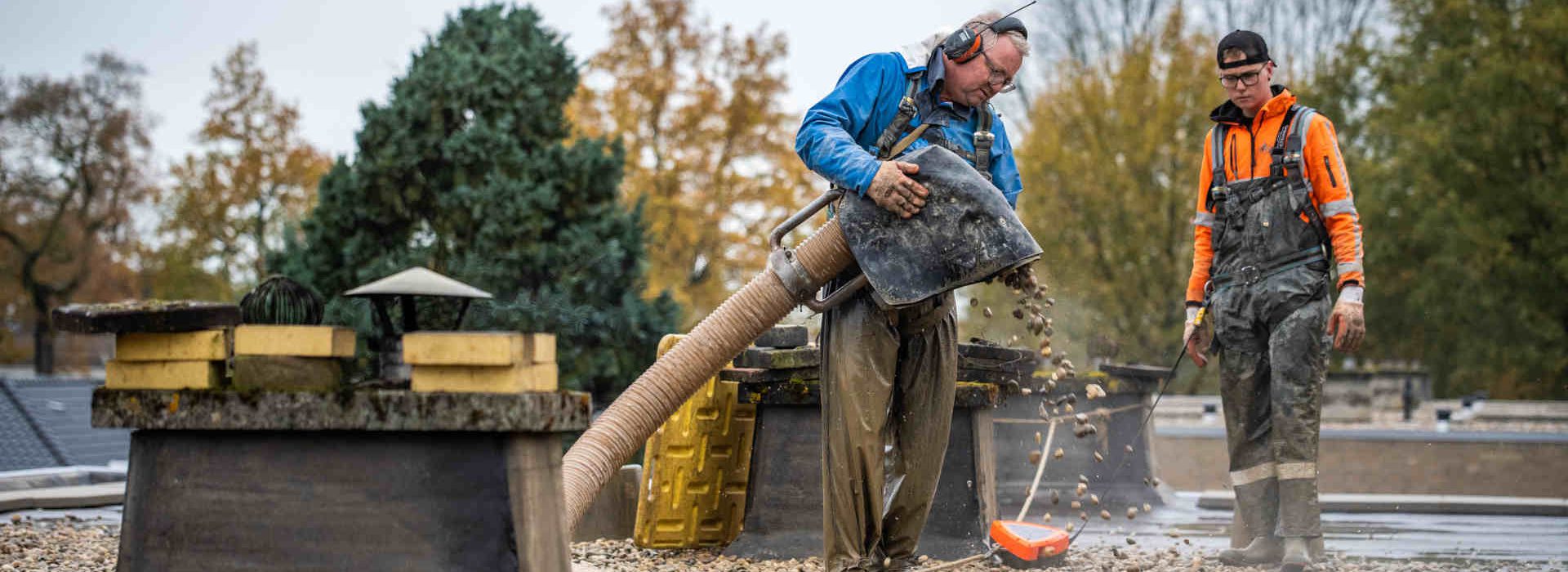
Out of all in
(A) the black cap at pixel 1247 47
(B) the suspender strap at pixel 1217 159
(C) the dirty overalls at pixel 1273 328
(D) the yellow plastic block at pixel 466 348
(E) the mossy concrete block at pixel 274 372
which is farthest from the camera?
(B) the suspender strap at pixel 1217 159

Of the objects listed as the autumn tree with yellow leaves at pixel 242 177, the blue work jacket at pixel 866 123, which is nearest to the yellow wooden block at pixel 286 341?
the blue work jacket at pixel 866 123

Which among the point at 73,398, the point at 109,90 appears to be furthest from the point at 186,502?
the point at 109,90

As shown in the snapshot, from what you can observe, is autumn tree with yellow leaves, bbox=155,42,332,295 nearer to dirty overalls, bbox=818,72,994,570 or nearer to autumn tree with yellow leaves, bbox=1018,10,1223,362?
autumn tree with yellow leaves, bbox=1018,10,1223,362

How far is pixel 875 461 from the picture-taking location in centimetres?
408

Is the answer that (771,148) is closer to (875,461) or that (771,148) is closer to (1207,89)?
(1207,89)

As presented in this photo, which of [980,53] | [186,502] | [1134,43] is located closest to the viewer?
[186,502]

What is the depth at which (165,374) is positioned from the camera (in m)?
3.05

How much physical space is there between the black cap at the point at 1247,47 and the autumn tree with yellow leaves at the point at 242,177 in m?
27.7

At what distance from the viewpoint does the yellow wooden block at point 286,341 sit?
3006 mm

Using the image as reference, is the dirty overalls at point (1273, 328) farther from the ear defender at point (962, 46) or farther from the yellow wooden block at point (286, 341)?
the yellow wooden block at point (286, 341)

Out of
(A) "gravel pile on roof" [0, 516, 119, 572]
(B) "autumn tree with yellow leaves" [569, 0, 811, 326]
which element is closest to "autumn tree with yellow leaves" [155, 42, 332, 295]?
(B) "autumn tree with yellow leaves" [569, 0, 811, 326]

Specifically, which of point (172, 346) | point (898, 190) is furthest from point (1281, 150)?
point (172, 346)

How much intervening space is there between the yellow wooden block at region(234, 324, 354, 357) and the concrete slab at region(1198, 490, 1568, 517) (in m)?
6.43

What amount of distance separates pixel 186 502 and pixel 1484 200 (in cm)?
2516
